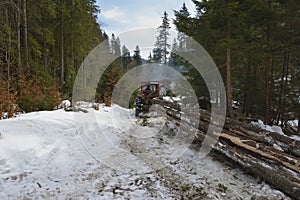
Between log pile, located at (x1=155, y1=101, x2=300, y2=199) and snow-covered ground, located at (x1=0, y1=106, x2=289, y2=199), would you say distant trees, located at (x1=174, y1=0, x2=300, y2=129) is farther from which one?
snow-covered ground, located at (x1=0, y1=106, x2=289, y2=199)

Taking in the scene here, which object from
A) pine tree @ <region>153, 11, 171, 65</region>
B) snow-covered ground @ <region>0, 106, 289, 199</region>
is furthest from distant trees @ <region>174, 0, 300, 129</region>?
pine tree @ <region>153, 11, 171, 65</region>

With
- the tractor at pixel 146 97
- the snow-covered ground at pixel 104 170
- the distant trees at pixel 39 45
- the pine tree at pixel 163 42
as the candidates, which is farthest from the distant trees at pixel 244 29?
the pine tree at pixel 163 42

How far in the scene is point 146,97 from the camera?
1277 cm

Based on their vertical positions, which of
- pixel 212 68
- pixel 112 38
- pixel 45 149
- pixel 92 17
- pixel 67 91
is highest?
pixel 112 38

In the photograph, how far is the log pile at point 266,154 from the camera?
3.11m

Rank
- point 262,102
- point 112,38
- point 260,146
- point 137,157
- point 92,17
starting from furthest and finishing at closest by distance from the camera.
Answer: point 112,38 < point 92,17 < point 262,102 < point 137,157 < point 260,146

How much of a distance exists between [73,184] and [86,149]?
1.83 meters

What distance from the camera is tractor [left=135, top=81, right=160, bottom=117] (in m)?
12.2

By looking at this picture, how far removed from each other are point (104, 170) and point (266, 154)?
3353mm

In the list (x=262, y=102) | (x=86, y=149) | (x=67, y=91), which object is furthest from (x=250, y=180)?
(x=67, y=91)

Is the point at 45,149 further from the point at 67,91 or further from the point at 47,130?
the point at 67,91

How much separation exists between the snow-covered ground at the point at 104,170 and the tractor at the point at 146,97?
6155 mm

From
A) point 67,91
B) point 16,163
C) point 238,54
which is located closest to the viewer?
point 16,163

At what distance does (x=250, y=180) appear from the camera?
3.64m
